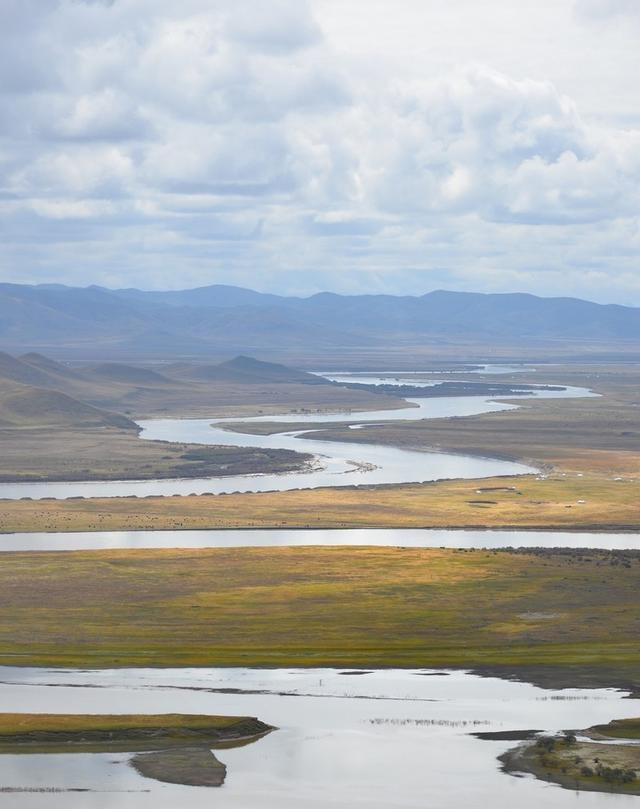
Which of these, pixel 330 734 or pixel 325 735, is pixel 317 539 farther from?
pixel 325 735

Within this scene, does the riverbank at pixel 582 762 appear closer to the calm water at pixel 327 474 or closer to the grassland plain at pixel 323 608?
the grassland plain at pixel 323 608

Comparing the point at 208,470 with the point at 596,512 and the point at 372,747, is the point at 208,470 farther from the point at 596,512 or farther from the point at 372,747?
the point at 372,747

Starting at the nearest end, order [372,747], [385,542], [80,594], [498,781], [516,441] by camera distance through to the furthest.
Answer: [498,781] → [372,747] → [80,594] → [385,542] → [516,441]

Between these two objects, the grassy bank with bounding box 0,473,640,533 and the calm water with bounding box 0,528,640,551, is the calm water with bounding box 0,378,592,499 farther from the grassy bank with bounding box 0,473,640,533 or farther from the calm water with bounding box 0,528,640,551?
the calm water with bounding box 0,528,640,551

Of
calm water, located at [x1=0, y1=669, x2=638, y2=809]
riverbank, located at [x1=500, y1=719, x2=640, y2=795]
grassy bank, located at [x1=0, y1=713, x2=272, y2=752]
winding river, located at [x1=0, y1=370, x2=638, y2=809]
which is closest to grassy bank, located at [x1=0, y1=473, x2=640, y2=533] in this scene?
winding river, located at [x1=0, y1=370, x2=638, y2=809]

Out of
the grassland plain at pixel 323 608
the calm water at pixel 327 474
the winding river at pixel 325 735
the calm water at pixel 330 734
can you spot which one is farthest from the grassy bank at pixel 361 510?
the calm water at pixel 330 734

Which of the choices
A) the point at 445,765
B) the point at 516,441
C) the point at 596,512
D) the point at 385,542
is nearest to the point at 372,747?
the point at 445,765
